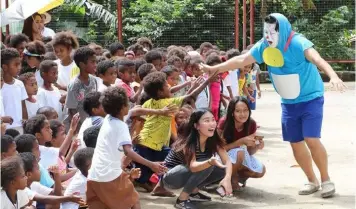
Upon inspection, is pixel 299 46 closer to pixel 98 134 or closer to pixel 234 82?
pixel 98 134

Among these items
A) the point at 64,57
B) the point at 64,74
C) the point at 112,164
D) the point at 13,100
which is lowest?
the point at 112,164

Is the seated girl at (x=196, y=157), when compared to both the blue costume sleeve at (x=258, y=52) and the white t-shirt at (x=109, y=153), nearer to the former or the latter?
the white t-shirt at (x=109, y=153)

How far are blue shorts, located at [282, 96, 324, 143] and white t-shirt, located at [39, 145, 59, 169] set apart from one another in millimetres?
2190

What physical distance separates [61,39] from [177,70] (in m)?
1.28

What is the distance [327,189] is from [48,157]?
2448 millimetres

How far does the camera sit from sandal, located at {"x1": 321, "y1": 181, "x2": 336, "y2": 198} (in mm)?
5965

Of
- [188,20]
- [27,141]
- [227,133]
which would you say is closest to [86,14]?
[188,20]

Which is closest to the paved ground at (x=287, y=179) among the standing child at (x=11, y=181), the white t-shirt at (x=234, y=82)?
the white t-shirt at (x=234, y=82)

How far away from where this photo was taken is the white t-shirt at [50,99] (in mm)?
6324

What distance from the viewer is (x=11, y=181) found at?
4.05m

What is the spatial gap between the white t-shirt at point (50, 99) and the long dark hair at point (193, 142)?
1.37 meters

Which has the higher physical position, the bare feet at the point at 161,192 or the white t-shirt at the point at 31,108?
the white t-shirt at the point at 31,108

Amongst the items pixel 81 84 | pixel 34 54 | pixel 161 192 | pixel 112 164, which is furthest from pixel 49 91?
pixel 112 164

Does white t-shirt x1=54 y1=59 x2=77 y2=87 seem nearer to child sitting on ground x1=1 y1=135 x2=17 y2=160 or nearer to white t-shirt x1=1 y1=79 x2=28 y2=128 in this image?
white t-shirt x1=1 y1=79 x2=28 y2=128
